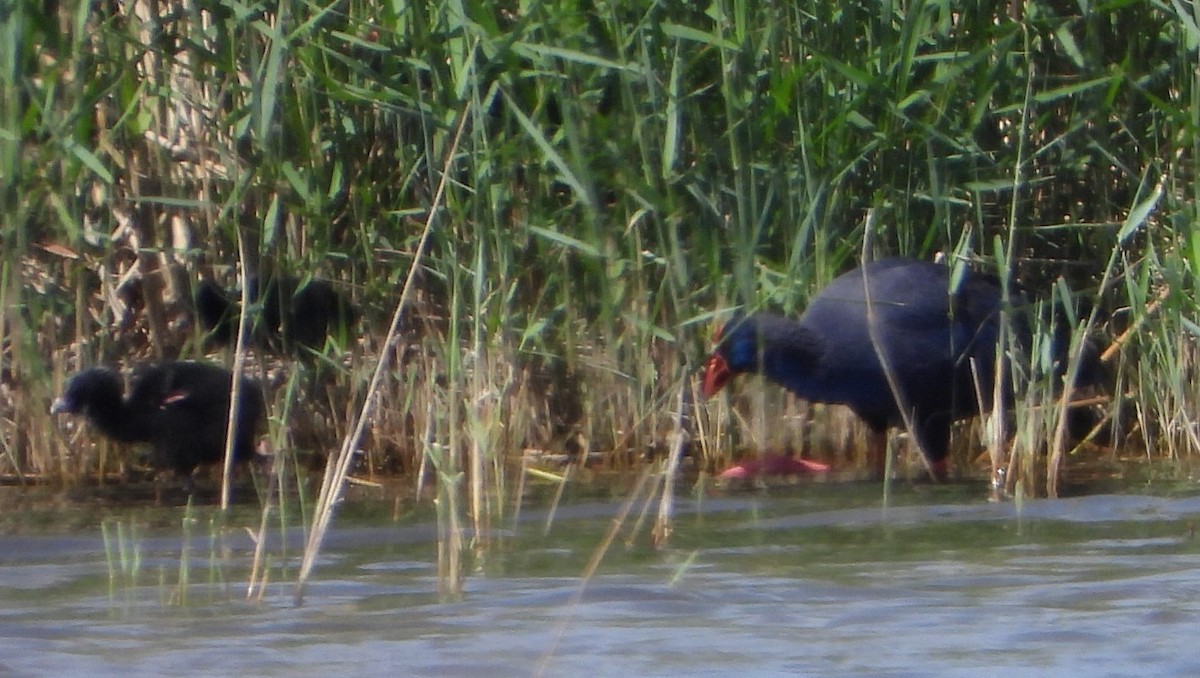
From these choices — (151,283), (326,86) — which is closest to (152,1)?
(326,86)

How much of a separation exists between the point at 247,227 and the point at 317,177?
1.05 ft

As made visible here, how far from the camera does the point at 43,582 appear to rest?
4.72 meters

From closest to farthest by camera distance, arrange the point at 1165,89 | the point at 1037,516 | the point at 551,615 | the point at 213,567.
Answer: the point at 551,615, the point at 213,567, the point at 1037,516, the point at 1165,89

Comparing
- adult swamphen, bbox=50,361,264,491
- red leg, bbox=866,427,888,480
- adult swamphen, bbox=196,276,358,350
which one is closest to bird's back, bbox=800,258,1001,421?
red leg, bbox=866,427,888,480

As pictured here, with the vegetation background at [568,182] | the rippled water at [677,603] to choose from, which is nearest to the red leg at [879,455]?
the vegetation background at [568,182]

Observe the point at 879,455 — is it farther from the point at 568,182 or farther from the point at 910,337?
the point at 568,182

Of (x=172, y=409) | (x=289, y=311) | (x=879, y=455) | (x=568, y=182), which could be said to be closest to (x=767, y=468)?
(x=879, y=455)

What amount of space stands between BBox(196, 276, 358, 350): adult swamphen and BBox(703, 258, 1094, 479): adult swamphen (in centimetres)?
111

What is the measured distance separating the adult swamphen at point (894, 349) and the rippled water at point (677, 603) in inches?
34.3

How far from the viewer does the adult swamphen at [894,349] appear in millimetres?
6277

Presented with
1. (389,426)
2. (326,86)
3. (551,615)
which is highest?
(326,86)

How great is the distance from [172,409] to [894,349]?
213 cm

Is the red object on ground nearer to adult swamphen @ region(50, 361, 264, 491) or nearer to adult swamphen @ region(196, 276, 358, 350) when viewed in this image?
adult swamphen @ region(196, 276, 358, 350)

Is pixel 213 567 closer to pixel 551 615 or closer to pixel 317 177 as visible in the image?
pixel 551 615
